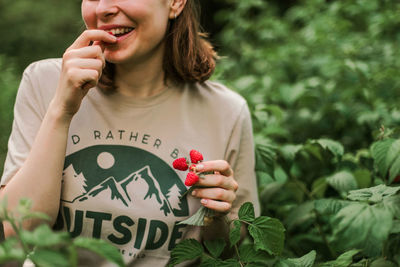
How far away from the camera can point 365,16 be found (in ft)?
10.8

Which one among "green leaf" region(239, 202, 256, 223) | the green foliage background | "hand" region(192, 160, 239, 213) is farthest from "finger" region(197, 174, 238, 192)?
the green foliage background

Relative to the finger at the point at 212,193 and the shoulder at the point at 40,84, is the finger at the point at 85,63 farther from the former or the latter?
the finger at the point at 212,193

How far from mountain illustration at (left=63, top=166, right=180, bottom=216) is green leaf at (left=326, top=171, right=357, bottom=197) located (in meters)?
0.66

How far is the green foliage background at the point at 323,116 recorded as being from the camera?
135cm

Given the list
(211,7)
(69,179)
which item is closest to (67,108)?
(69,179)

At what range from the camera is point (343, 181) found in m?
1.62

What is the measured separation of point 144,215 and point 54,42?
21.5ft

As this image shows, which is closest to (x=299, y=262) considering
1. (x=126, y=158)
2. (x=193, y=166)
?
(x=193, y=166)

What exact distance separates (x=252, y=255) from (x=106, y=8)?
94 centimetres

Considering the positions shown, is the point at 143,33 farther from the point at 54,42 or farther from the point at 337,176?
the point at 54,42

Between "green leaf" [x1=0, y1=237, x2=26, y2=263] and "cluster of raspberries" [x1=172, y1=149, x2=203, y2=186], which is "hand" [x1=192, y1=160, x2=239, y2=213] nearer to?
"cluster of raspberries" [x1=172, y1=149, x2=203, y2=186]

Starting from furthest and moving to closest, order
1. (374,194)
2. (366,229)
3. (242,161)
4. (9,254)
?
(242,161)
(374,194)
(366,229)
(9,254)

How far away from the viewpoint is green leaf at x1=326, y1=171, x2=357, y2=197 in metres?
1.60

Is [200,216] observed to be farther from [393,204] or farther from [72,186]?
[393,204]
